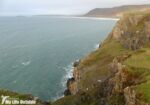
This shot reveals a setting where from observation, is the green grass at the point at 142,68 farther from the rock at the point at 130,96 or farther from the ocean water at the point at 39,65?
the ocean water at the point at 39,65

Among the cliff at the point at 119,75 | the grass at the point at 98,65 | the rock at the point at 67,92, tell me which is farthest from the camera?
the rock at the point at 67,92

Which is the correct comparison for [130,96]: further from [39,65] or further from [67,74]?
[39,65]

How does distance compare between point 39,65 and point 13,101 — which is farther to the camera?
point 39,65

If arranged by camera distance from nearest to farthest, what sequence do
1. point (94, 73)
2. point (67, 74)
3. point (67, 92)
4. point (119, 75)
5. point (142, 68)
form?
1. point (119, 75)
2. point (142, 68)
3. point (94, 73)
4. point (67, 92)
5. point (67, 74)

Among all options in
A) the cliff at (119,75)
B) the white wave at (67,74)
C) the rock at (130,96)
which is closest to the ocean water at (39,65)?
the white wave at (67,74)

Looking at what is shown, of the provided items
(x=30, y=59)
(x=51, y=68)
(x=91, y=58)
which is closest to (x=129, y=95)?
(x=91, y=58)

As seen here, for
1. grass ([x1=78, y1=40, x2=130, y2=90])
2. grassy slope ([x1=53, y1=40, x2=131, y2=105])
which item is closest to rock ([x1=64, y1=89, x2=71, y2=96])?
grass ([x1=78, y1=40, x2=130, y2=90])

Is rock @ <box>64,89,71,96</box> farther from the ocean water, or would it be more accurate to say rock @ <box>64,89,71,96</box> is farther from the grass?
the grass

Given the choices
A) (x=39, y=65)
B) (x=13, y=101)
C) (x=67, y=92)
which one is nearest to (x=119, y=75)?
(x=13, y=101)
